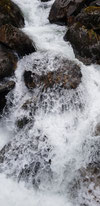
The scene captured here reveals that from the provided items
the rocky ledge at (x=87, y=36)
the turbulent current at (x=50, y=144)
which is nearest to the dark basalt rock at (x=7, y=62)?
the turbulent current at (x=50, y=144)

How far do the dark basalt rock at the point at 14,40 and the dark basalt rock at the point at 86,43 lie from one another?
190cm

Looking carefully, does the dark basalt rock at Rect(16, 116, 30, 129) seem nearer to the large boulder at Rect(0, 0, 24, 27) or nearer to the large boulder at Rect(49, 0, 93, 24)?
the large boulder at Rect(0, 0, 24, 27)

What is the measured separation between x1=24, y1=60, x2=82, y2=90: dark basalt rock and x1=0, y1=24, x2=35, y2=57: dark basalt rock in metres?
1.11

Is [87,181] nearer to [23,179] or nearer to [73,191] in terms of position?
[73,191]

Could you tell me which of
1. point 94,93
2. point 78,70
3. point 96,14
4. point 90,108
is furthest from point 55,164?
point 96,14

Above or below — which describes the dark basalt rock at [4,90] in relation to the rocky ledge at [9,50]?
below

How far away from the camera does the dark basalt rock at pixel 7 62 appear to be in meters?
7.03

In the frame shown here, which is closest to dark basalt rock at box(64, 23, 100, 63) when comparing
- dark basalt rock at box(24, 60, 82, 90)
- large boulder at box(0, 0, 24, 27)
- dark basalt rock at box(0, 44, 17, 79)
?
dark basalt rock at box(24, 60, 82, 90)

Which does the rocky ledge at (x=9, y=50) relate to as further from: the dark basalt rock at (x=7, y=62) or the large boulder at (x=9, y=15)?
the large boulder at (x=9, y=15)

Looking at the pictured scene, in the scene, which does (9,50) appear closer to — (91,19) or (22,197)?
(91,19)

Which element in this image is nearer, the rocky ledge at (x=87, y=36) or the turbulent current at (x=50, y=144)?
the turbulent current at (x=50, y=144)

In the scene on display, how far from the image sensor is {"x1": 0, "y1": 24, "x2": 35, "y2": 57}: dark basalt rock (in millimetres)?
7559

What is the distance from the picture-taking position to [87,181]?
5238 millimetres

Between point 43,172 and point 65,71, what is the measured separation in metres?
3.25
